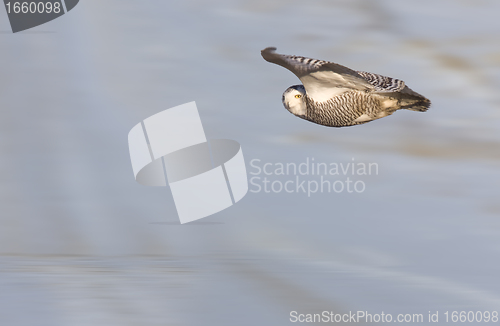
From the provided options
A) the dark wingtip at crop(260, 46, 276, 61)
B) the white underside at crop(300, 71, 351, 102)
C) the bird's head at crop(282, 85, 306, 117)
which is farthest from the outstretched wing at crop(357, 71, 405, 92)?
the dark wingtip at crop(260, 46, 276, 61)

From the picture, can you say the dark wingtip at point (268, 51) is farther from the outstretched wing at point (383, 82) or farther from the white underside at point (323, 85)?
the outstretched wing at point (383, 82)

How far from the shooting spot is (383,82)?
475 cm

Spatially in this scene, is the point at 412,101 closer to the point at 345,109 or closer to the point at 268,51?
the point at 345,109

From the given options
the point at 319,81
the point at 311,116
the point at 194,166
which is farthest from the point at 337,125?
the point at 194,166

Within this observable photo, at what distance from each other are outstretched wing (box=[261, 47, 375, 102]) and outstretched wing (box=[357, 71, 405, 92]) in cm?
5

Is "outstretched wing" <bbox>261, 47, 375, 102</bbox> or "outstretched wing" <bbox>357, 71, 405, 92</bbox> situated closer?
"outstretched wing" <bbox>261, 47, 375, 102</bbox>

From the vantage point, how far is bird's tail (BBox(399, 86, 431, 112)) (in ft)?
15.3

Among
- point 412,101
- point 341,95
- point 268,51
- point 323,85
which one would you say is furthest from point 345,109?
point 268,51

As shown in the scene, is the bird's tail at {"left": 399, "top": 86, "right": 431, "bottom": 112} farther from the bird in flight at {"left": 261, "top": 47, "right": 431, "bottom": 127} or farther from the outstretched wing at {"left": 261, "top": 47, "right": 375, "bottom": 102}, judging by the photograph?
the outstretched wing at {"left": 261, "top": 47, "right": 375, "bottom": 102}

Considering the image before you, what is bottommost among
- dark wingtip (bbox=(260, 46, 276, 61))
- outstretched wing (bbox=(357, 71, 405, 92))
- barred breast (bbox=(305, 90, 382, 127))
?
barred breast (bbox=(305, 90, 382, 127))

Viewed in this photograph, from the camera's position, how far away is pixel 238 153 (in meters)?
6.01

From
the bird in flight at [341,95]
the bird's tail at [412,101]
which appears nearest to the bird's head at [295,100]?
the bird in flight at [341,95]

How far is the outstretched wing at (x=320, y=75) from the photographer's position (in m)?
4.31

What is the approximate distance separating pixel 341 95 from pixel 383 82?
0.31m
